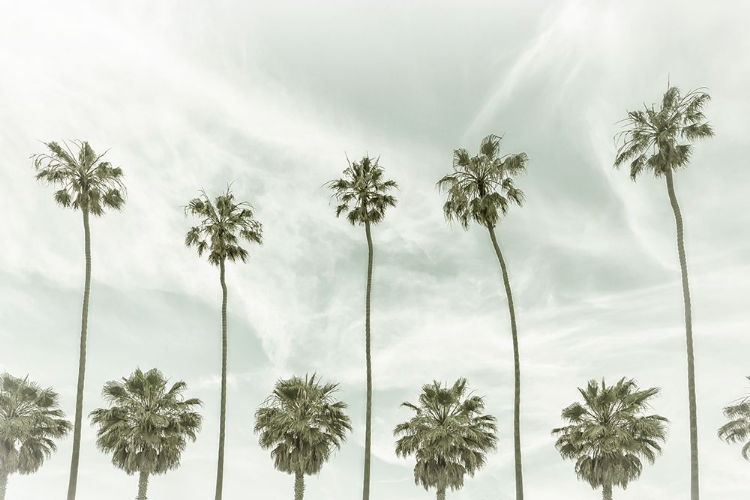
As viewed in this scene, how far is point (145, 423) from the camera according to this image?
43.2m

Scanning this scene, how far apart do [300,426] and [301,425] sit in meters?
0.10

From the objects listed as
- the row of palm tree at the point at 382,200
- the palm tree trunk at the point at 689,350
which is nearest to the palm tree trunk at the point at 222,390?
the row of palm tree at the point at 382,200

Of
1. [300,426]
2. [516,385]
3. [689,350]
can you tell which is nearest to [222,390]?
[300,426]

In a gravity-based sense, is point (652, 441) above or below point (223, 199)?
below

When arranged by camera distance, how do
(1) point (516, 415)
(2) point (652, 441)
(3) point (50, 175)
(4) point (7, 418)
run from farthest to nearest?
(4) point (7, 418) < (2) point (652, 441) < (3) point (50, 175) < (1) point (516, 415)

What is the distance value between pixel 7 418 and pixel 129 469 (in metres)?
10.00

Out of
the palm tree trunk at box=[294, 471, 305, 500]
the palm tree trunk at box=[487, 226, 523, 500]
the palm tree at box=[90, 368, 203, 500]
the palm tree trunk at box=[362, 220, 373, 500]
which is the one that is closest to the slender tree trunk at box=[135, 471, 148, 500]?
the palm tree at box=[90, 368, 203, 500]

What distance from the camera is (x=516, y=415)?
112 ft

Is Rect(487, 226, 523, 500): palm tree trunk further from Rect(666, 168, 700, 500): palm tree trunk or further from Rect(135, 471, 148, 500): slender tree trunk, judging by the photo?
Rect(135, 471, 148, 500): slender tree trunk

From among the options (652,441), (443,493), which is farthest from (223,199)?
(652,441)

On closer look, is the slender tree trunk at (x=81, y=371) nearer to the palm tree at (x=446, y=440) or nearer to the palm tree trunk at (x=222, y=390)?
the palm tree trunk at (x=222, y=390)

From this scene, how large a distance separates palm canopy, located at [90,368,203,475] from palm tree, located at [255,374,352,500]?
17.7 feet

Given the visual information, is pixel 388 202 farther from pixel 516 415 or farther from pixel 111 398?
pixel 111 398

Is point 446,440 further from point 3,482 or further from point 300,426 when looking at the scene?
point 3,482
